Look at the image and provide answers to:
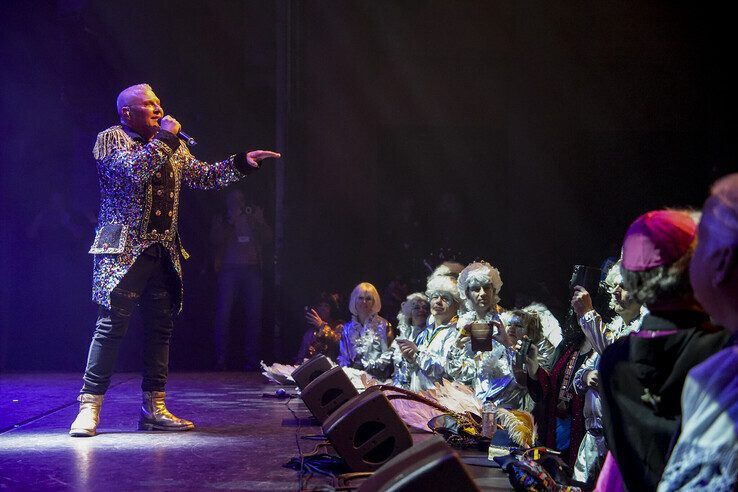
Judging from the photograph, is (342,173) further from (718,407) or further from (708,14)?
(718,407)

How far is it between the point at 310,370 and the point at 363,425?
6.49 ft

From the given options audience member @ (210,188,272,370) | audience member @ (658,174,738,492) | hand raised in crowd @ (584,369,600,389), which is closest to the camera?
audience member @ (658,174,738,492)

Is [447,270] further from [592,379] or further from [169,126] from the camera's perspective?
[592,379]

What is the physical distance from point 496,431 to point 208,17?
291 inches

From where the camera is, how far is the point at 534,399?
4363 mm

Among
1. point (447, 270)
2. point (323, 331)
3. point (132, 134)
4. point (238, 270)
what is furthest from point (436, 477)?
point (238, 270)

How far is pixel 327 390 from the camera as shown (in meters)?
4.19

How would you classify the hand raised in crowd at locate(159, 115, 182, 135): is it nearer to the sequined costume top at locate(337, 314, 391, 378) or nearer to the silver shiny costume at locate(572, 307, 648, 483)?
the silver shiny costume at locate(572, 307, 648, 483)

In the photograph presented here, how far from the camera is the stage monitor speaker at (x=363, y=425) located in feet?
10.1

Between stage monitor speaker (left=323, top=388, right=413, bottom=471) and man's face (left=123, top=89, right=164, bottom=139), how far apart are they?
7.32 ft

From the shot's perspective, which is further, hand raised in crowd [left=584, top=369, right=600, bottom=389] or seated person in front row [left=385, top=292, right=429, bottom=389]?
seated person in front row [left=385, top=292, right=429, bottom=389]

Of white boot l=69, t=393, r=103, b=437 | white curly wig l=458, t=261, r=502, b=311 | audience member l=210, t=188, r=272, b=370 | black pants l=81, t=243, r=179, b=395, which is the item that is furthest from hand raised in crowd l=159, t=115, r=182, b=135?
audience member l=210, t=188, r=272, b=370

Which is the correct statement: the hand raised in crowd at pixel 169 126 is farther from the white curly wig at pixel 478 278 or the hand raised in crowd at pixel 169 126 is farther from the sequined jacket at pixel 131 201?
Result: the white curly wig at pixel 478 278

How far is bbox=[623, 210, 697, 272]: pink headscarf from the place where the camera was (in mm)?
1746
